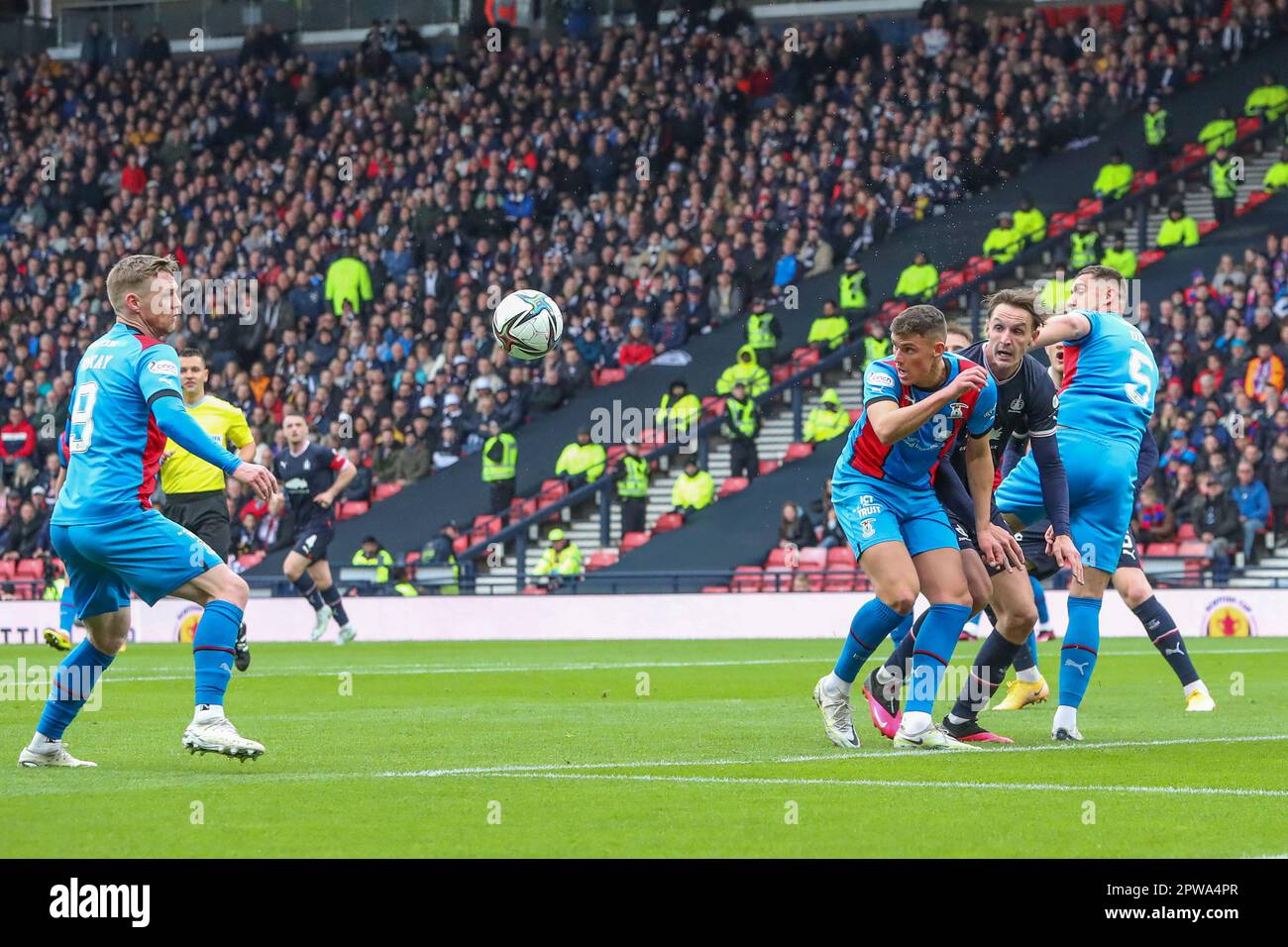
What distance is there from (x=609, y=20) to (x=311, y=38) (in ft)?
21.5

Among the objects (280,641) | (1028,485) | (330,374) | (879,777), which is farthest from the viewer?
(330,374)

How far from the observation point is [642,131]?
109 feet

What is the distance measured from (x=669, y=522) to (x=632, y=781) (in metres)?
19.2

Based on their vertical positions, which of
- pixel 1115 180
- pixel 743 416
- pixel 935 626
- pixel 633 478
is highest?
pixel 1115 180

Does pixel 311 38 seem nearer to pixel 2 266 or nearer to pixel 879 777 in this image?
pixel 2 266

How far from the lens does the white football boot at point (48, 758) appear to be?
893 cm

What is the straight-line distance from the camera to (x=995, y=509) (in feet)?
33.1

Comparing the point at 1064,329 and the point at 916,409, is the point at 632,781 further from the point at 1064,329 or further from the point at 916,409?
the point at 1064,329

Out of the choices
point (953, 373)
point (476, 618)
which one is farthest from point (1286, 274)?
point (953, 373)

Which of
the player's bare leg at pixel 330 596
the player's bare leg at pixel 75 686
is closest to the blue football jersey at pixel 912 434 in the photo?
the player's bare leg at pixel 75 686

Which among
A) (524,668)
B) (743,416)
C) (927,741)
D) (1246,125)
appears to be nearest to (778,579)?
(743,416)

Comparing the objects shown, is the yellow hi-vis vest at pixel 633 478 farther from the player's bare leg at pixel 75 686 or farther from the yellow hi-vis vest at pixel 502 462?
the player's bare leg at pixel 75 686

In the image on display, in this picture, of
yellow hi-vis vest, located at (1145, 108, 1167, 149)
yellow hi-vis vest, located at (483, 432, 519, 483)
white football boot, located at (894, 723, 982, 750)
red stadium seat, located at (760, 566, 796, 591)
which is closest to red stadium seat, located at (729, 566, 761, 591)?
red stadium seat, located at (760, 566, 796, 591)

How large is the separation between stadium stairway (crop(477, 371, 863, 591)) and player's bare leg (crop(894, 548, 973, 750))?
58.3ft
